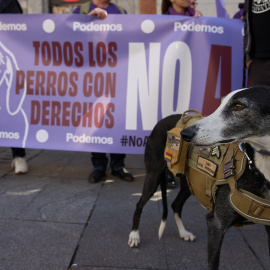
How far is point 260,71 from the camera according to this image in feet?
8.46

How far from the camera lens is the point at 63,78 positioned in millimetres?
3576

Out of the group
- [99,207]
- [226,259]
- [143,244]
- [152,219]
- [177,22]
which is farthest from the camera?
A: [177,22]

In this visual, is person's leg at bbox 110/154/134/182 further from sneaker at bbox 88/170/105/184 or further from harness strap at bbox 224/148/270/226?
harness strap at bbox 224/148/270/226

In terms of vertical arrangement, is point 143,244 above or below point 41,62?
below

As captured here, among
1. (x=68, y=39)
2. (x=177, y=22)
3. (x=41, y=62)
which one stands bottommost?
(x=41, y=62)

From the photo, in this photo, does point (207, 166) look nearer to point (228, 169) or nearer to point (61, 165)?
point (228, 169)

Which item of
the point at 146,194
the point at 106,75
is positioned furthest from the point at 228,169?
the point at 106,75

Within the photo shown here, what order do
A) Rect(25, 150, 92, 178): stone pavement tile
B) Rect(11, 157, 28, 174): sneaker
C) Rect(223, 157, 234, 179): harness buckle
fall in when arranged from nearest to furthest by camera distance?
1. Rect(223, 157, 234, 179): harness buckle
2. Rect(11, 157, 28, 174): sneaker
3. Rect(25, 150, 92, 178): stone pavement tile

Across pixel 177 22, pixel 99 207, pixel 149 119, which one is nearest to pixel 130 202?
pixel 99 207

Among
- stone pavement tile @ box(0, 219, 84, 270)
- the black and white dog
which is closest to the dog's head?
the black and white dog

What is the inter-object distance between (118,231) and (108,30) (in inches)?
93.5

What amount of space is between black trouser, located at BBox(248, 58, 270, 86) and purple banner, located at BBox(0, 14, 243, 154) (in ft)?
2.87

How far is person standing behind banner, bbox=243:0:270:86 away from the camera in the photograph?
2490 mm

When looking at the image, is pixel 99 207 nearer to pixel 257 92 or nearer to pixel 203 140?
pixel 203 140
